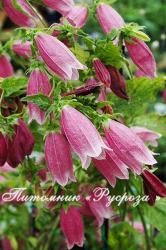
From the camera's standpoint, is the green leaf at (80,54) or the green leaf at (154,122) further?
the green leaf at (154,122)

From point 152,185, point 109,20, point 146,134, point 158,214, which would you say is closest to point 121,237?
point 158,214

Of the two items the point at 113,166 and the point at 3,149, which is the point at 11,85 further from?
the point at 113,166

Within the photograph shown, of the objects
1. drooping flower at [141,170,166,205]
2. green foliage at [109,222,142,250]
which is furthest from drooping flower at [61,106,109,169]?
green foliage at [109,222,142,250]

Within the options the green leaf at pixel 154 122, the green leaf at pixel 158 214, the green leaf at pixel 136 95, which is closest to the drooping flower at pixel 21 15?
the green leaf at pixel 136 95

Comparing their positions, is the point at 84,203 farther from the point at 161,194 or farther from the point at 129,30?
the point at 129,30

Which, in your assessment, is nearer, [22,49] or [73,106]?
[73,106]

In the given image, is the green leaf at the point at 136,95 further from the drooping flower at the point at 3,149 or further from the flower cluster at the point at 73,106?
the drooping flower at the point at 3,149

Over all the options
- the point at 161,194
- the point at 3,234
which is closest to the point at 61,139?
the point at 161,194
